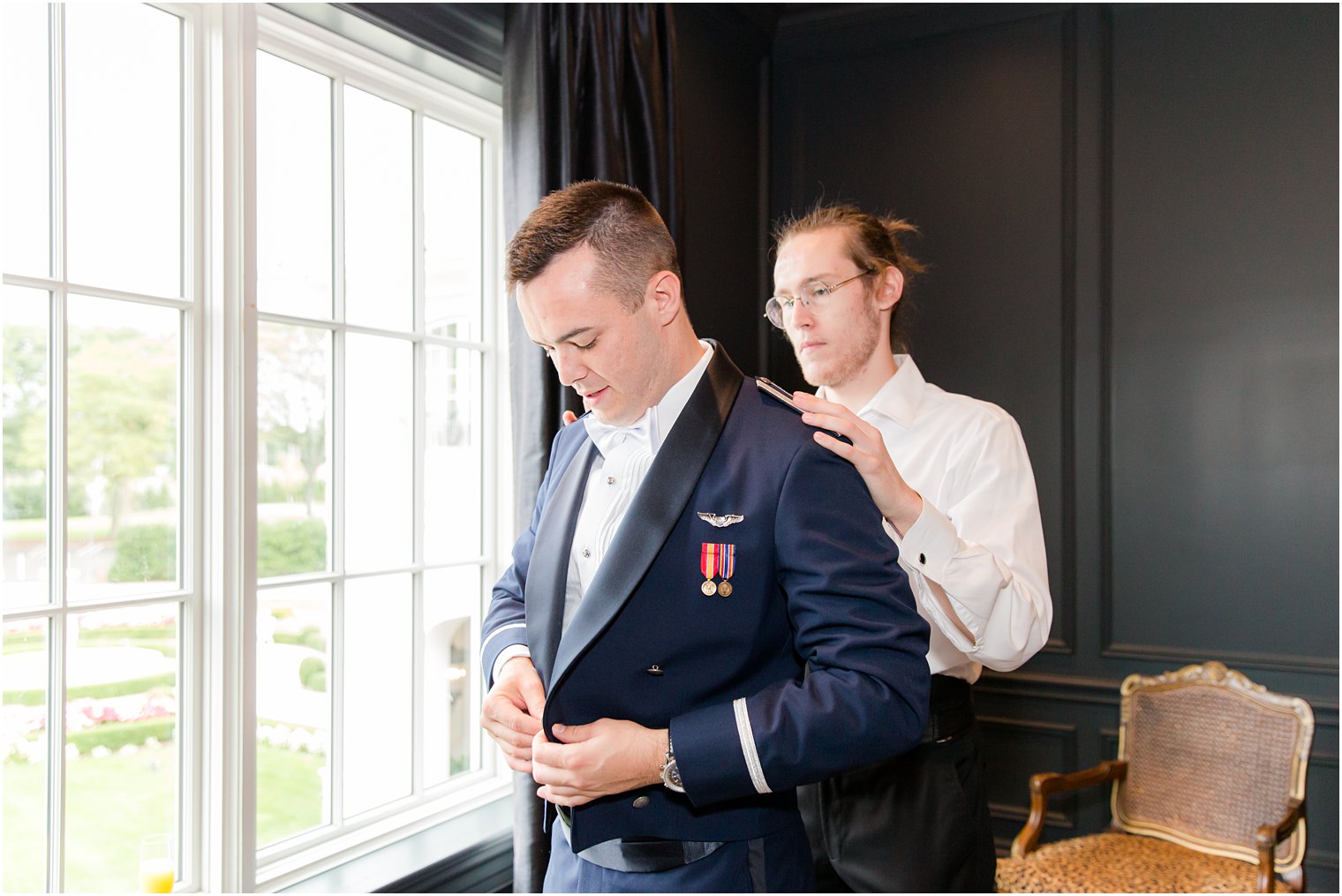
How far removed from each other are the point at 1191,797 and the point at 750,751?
239 cm

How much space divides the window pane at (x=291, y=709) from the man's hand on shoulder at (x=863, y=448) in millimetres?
1461

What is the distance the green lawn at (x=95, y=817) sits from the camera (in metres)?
1.79

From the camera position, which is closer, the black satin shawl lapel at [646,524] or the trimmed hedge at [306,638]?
the black satin shawl lapel at [646,524]

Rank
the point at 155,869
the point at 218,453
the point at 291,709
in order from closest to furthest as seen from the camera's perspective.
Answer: the point at 155,869 < the point at 218,453 < the point at 291,709

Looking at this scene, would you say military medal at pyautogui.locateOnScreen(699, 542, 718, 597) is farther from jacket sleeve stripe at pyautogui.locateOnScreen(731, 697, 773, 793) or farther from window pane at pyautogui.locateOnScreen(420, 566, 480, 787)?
window pane at pyautogui.locateOnScreen(420, 566, 480, 787)

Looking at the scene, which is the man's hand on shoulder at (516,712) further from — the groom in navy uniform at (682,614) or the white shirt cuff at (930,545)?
the white shirt cuff at (930,545)

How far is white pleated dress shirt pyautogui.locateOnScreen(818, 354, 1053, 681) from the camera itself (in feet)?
5.08

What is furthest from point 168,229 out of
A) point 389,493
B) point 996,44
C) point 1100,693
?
point 1100,693

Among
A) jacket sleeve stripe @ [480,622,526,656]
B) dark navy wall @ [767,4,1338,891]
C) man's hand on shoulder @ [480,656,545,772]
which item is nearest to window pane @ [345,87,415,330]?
jacket sleeve stripe @ [480,622,526,656]

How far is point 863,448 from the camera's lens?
1305 millimetres

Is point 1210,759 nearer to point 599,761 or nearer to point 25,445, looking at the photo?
point 599,761

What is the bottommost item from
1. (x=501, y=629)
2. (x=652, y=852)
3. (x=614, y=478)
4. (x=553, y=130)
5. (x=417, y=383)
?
(x=652, y=852)

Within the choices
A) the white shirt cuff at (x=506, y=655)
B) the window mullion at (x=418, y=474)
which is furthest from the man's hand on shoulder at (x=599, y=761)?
the window mullion at (x=418, y=474)

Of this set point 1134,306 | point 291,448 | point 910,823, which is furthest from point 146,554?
point 1134,306
